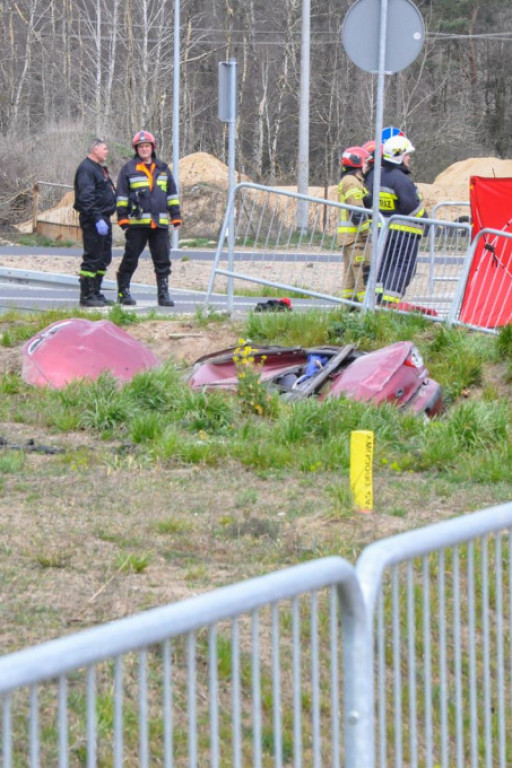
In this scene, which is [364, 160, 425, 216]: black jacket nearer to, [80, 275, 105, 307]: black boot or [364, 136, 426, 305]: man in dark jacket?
[364, 136, 426, 305]: man in dark jacket

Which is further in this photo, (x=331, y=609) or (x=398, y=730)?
(x=398, y=730)

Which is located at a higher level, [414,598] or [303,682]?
[414,598]

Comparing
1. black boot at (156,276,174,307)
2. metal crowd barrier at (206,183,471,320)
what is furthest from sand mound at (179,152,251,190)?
black boot at (156,276,174,307)

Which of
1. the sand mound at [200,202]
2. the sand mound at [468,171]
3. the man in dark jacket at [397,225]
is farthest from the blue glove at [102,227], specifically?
the sand mound at [468,171]

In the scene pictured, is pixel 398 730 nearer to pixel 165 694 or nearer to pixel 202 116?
pixel 165 694

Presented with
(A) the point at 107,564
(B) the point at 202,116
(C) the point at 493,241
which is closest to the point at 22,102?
(B) the point at 202,116

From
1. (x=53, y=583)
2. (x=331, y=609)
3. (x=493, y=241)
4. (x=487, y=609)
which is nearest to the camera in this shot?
(x=331, y=609)

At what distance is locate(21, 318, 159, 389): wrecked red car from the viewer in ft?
30.6

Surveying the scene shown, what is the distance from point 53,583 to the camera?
4.95 metres

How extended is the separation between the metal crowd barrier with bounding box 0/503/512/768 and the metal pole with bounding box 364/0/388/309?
22.1 feet

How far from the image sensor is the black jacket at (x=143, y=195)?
13203mm

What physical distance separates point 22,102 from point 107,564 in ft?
159

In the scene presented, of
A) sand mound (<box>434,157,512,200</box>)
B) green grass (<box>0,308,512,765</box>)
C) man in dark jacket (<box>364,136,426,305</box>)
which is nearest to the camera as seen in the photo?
green grass (<box>0,308,512,765</box>)

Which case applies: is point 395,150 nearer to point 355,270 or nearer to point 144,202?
point 355,270
